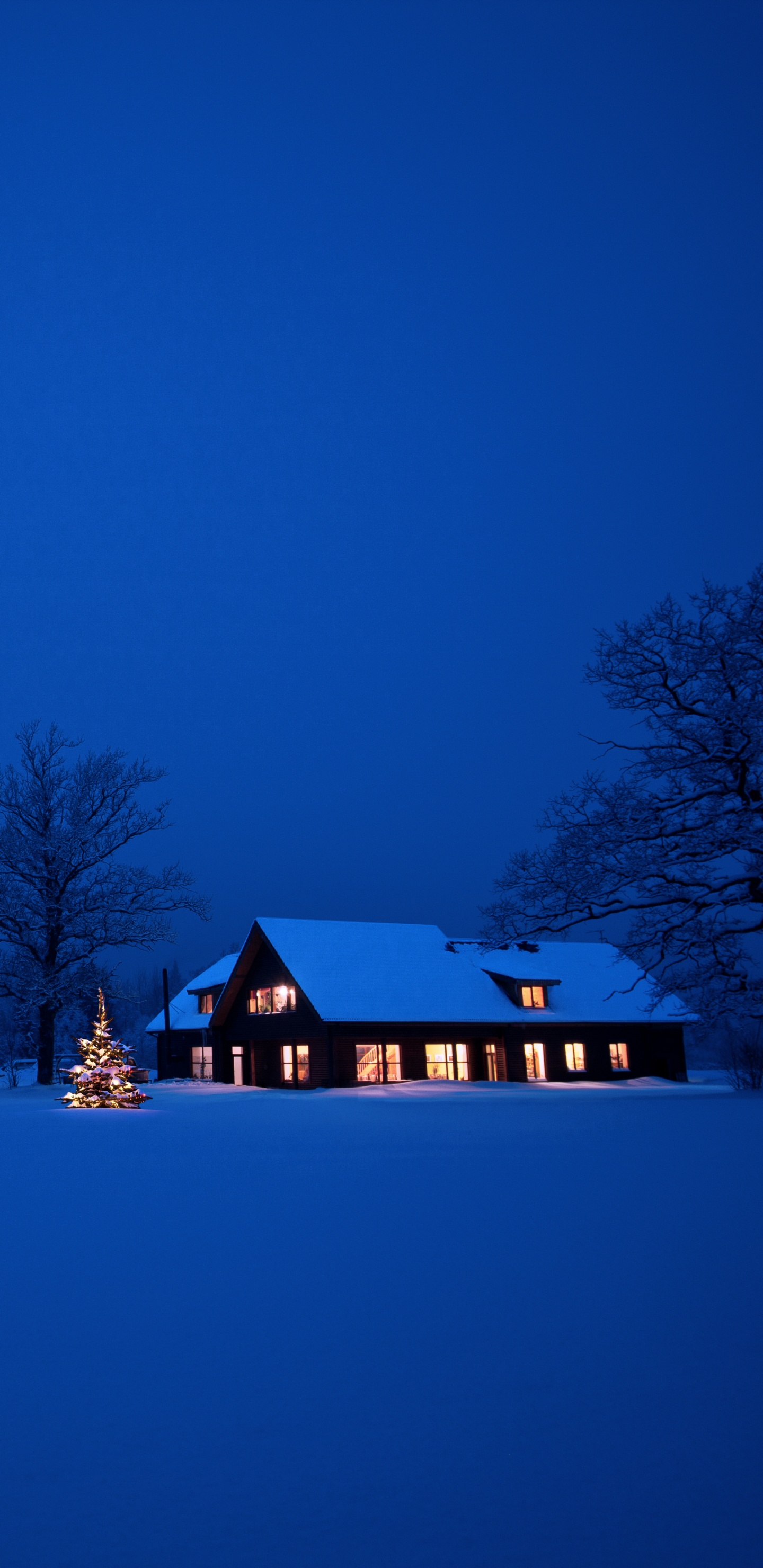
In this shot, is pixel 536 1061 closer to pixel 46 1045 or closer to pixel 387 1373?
pixel 46 1045

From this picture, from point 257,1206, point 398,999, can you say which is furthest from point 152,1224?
point 398,999

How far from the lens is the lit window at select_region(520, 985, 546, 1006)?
3753 cm

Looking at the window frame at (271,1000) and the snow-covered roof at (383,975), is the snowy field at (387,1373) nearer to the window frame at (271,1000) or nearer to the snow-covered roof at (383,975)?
the snow-covered roof at (383,975)

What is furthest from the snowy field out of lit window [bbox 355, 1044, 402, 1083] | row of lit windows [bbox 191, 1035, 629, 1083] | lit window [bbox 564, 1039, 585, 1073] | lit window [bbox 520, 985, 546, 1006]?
lit window [bbox 564, 1039, 585, 1073]

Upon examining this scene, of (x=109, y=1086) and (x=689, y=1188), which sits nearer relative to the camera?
(x=689, y=1188)

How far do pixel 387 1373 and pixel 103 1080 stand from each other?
58.7 feet

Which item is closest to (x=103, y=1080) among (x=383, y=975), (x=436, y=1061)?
(x=383, y=975)

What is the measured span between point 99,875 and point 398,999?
1221 centimetres

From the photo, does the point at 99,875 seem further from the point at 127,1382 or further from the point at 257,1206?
the point at 127,1382

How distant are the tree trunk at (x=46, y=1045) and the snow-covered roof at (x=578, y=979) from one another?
16.4 metres

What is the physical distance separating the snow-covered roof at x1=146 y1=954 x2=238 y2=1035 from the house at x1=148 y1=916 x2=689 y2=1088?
95.5 inches

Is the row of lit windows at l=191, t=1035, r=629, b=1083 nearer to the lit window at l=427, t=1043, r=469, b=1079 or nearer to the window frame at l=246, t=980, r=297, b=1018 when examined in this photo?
the lit window at l=427, t=1043, r=469, b=1079

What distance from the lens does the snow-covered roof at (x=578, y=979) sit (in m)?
37.8

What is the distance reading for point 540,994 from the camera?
1500 inches
